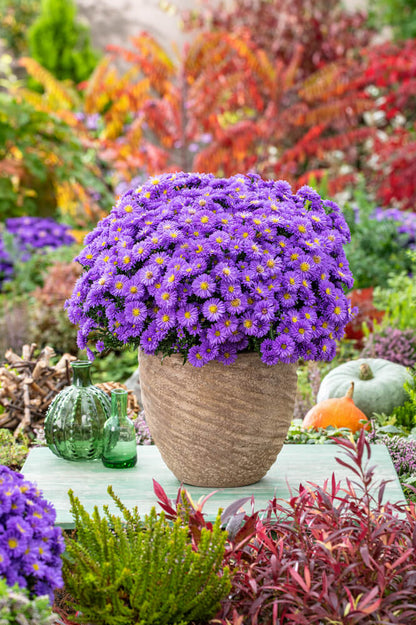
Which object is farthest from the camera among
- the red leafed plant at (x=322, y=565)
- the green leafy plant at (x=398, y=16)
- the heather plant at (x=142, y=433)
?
the green leafy plant at (x=398, y=16)

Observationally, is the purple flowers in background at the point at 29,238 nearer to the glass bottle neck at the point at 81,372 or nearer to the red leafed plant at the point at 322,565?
the glass bottle neck at the point at 81,372

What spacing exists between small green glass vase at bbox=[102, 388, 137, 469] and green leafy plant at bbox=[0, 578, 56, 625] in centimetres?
100

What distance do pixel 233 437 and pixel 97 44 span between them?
10.6 metres

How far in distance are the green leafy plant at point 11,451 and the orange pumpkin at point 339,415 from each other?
1.21 meters

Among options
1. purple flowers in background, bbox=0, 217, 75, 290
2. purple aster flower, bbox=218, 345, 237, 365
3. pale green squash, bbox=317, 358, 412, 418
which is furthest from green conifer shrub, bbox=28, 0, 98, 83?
purple aster flower, bbox=218, 345, 237, 365

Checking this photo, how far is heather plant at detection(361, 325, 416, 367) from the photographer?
12.9ft

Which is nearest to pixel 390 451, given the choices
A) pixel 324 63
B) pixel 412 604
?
pixel 412 604

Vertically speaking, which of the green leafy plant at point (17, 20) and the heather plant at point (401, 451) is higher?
the green leafy plant at point (17, 20)

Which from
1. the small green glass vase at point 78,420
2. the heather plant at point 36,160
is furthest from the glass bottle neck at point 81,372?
the heather plant at point 36,160

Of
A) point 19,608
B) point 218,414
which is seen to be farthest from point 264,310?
point 19,608

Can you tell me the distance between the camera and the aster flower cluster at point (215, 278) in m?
2.04

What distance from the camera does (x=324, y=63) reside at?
9.16 m

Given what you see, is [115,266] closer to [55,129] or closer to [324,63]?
[55,129]

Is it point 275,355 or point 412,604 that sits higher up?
point 275,355
